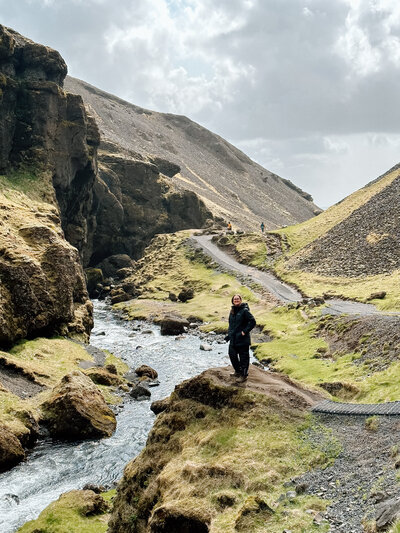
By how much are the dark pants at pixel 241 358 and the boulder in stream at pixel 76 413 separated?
12.9m

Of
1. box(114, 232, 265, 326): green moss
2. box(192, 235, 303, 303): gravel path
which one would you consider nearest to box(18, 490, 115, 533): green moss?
box(114, 232, 265, 326): green moss

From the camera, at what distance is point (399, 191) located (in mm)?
106375

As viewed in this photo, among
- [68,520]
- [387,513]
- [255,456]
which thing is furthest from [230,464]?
[68,520]

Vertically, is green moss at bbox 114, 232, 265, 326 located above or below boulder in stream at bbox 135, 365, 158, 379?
above

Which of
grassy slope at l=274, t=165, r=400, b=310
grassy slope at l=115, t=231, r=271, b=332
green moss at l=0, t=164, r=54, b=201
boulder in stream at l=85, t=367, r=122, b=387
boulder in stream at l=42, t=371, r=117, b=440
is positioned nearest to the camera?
boulder in stream at l=42, t=371, r=117, b=440

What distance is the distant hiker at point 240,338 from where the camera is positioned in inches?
798

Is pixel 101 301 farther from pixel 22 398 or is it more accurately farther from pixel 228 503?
pixel 228 503

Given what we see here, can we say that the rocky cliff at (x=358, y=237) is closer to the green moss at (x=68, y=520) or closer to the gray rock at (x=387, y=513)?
the green moss at (x=68, y=520)

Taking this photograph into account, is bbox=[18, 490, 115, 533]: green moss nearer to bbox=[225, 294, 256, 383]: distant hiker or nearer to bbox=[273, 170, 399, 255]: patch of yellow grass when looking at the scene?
bbox=[225, 294, 256, 383]: distant hiker

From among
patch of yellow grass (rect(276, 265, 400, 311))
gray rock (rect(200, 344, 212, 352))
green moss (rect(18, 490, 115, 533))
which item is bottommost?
green moss (rect(18, 490, 115, 533))

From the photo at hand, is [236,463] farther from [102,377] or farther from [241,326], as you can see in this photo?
[102,377]

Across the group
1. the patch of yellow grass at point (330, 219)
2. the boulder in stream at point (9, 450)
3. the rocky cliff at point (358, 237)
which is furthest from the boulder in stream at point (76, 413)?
the patch of yellow grass at point (330, 219)

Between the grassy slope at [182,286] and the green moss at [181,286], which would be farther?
the green moss at [181,286]

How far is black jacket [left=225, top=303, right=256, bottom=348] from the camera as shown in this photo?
66.8ft
